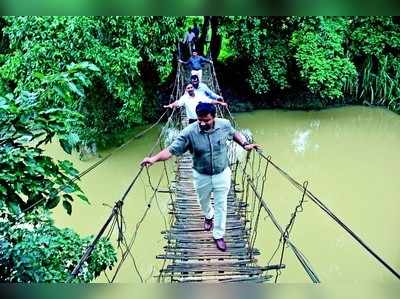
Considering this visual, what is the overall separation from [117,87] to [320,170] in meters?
2.13

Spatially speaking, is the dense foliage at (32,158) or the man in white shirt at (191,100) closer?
the dense foliage at (32,158)

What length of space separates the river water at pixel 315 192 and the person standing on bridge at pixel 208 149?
40.5 inches

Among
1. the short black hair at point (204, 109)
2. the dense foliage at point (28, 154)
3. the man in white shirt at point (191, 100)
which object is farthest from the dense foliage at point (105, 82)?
the man in white shirt at point (191, 100)

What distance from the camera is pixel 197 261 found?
1.86 metres

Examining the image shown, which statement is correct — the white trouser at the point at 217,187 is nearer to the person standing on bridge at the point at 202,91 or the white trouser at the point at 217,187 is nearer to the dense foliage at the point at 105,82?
the dense foliage at the point at 105,82

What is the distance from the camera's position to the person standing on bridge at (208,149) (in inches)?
61.6

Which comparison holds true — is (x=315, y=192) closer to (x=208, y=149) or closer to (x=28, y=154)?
(x=208, y=149)

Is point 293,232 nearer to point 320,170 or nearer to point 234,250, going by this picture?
point 320,170

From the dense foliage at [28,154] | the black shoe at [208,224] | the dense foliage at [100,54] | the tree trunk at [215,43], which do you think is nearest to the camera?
the dense foliage at [28,154]

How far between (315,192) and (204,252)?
10.5ft

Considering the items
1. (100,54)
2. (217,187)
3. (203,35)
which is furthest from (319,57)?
(217,187)

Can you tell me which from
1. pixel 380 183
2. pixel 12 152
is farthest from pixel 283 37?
pixel 12 152

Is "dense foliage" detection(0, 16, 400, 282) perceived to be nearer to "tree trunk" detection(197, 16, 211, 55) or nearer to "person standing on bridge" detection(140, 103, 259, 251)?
"tree trunk" detection(197, 16, 211, 55)

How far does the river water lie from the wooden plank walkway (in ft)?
1.69
